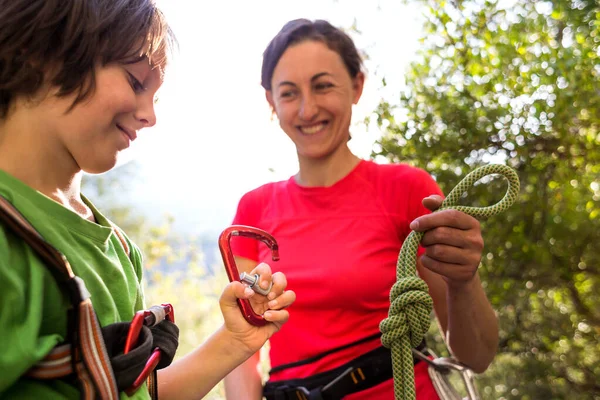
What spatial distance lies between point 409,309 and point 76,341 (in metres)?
0.69

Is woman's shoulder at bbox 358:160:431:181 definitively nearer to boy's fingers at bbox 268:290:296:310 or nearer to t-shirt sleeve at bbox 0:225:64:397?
boy's fingers at bbox 268:290:296:310

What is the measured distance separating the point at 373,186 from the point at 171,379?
0.87 metres

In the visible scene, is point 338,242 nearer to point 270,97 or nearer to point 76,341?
point 270,97

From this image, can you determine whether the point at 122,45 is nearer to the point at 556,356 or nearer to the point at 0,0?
the point at 0,0

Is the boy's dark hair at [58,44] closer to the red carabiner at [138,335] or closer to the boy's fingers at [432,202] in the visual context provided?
the red carabiner at [138,335]

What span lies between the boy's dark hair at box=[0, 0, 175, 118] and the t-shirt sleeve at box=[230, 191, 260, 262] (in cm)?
90

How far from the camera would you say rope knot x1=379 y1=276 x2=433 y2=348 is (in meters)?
1.33

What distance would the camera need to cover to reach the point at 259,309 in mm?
1354

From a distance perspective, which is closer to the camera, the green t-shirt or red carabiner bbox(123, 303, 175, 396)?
the green t-shirt

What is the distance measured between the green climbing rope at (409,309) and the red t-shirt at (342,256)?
1.06ft

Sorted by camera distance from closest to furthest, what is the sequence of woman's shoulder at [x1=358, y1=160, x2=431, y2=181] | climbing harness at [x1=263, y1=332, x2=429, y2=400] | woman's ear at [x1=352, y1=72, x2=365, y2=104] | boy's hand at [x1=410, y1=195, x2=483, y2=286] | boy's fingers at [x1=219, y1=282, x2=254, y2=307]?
boy's fingers at [x1=219, y1=282, x2=254, y2=307], boy's hand at [x1=410, y1=195, x2=483, y2=286], climbing harness at [x1=263, y1=332, x2=429, y2=400], woman's shoulder at [x1=358, y1=160, x2=431, y2=181], woman's ear at [x1=352, y1=72, x2=365, y2=104]

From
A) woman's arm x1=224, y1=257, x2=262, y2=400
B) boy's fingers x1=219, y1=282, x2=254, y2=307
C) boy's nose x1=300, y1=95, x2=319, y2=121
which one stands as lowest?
woman's arm x1=224, y1=257, x2=262, y2=400

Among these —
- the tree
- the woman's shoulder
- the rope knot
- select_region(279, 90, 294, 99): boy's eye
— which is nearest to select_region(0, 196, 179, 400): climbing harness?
the rope knot

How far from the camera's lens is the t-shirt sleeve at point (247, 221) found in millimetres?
1991
